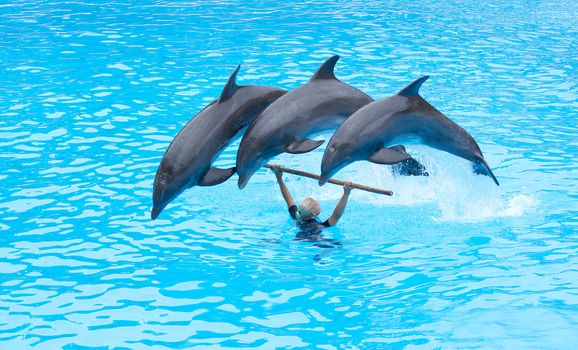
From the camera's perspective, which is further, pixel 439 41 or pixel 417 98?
pixel 439 41

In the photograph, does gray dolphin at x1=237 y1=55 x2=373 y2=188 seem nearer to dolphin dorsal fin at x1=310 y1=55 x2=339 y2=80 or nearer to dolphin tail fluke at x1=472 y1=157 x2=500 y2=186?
dolphin dorsal fin at x1=310 y1=55 x2=339 y2=80

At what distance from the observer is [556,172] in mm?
10688

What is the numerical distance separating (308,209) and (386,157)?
2053 mm

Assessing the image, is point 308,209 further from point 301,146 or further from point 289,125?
point 289,125

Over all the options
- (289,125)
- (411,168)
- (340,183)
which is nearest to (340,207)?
(340,183)

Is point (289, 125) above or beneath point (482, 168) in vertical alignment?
above

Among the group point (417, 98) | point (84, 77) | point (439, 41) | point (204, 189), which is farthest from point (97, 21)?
point (417, 98)

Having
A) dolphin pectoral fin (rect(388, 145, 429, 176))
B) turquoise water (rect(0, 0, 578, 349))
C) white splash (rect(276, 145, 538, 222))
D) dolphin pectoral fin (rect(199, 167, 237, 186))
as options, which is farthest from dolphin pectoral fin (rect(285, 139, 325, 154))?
white splash (rect(276, 145, 538, 222))

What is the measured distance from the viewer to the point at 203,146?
6645 mm

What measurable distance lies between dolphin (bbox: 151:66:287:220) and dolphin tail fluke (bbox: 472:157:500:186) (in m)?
2.15

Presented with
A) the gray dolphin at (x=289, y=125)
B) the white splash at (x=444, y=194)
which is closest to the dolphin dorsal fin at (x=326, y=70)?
the gray dolphin at (x=289, y=125)

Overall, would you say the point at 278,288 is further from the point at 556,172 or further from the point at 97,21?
the point at 97,21

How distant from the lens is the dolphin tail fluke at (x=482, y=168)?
7.85 meters

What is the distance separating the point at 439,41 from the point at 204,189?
875cm
